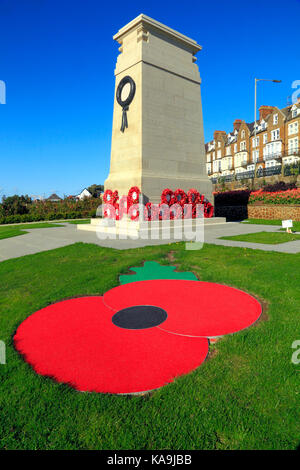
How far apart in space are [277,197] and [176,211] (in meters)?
10.4

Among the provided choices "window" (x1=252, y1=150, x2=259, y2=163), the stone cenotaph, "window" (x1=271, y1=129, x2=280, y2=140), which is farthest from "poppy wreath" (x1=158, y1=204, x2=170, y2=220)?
"window" (x1=252, y1=150, x2=259, y2=163)

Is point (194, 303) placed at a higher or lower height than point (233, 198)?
lower

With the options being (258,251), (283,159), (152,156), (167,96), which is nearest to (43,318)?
(258,251)

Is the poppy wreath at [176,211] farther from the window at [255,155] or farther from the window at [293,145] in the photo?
the window at [255,155]

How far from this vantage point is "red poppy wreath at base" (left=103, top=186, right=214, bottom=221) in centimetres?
1537

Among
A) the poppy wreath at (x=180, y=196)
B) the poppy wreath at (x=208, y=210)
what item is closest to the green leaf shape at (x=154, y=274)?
the poppy wreath at (x=180, y=196)

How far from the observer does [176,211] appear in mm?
16438

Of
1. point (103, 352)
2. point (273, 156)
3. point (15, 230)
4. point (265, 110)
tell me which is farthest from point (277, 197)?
point (265, 110)

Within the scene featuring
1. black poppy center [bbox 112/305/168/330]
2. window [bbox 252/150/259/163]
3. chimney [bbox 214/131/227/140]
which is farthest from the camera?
chimney [bbox 214/131/227/140]

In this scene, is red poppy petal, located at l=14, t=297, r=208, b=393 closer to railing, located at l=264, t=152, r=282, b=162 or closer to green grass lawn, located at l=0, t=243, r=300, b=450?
green grass lawn, located at l=0, t=243, r=300, b=450

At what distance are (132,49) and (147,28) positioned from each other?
4.59 feet

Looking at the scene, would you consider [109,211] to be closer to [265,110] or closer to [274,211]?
[274,211]

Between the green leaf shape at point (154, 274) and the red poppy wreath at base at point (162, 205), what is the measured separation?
7776 millimetres

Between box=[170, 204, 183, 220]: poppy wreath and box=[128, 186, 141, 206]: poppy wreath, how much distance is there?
7.42 ft
